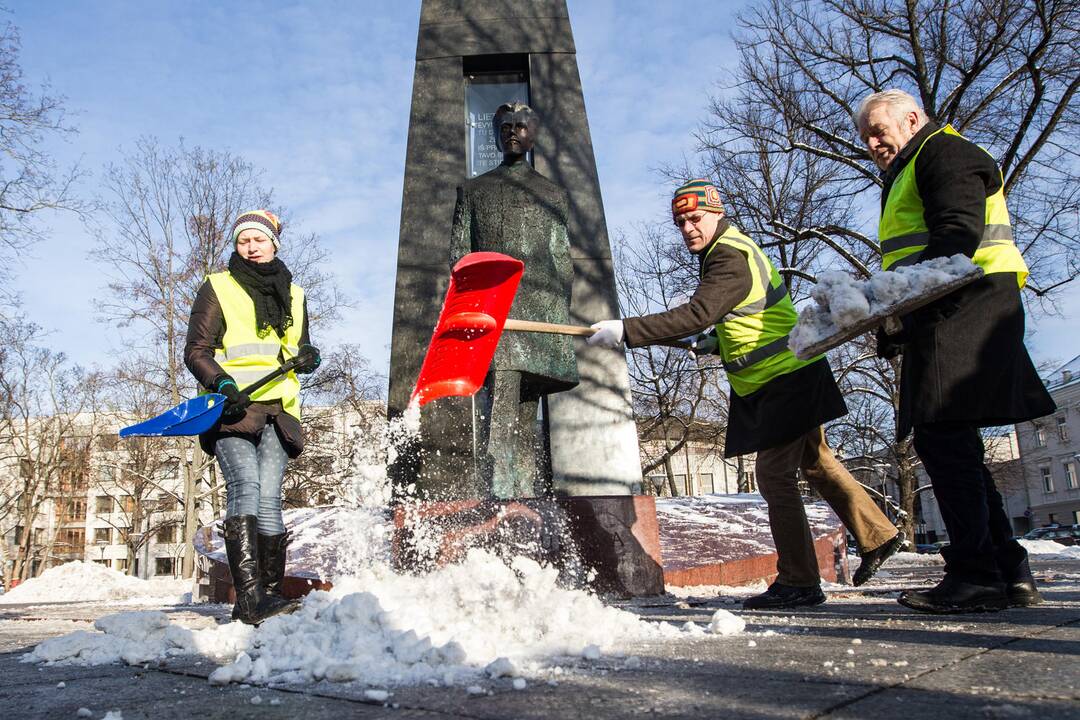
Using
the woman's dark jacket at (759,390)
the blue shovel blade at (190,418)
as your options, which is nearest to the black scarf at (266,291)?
the blue shovel blade at (190,418)

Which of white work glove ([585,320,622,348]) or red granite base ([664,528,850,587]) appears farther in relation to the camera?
red granite base ([664,528,850,587])

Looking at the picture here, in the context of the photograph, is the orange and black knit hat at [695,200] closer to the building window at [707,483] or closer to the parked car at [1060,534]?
the parked car at [1060,534]

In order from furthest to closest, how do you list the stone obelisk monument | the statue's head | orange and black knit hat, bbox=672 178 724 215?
the stone obelisk monument → the statue's head → orange and black knit hat, bbox=672 178 724 215

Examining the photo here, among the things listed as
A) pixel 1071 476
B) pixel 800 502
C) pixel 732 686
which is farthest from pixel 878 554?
pixel 1071 476

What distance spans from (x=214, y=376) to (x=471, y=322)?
3.74 feet

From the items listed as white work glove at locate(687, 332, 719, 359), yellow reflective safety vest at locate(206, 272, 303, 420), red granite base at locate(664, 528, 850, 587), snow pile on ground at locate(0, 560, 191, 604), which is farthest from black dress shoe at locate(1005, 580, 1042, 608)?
snow pile on ground at locate(0, 560, 191, 604)

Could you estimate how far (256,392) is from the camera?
11.6 feet

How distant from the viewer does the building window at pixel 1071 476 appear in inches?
1822

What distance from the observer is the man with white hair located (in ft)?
9.59

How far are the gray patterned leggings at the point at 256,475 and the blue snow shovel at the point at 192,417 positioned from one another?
0.16 metres

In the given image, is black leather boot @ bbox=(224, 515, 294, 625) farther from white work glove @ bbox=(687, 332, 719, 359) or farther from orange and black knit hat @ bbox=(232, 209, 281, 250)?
white work glove @ bbox=(687, 332, 719, 359)

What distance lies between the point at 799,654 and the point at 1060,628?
0.89m

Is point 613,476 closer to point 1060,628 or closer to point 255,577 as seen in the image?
point 255,577

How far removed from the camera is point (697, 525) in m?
6.21
